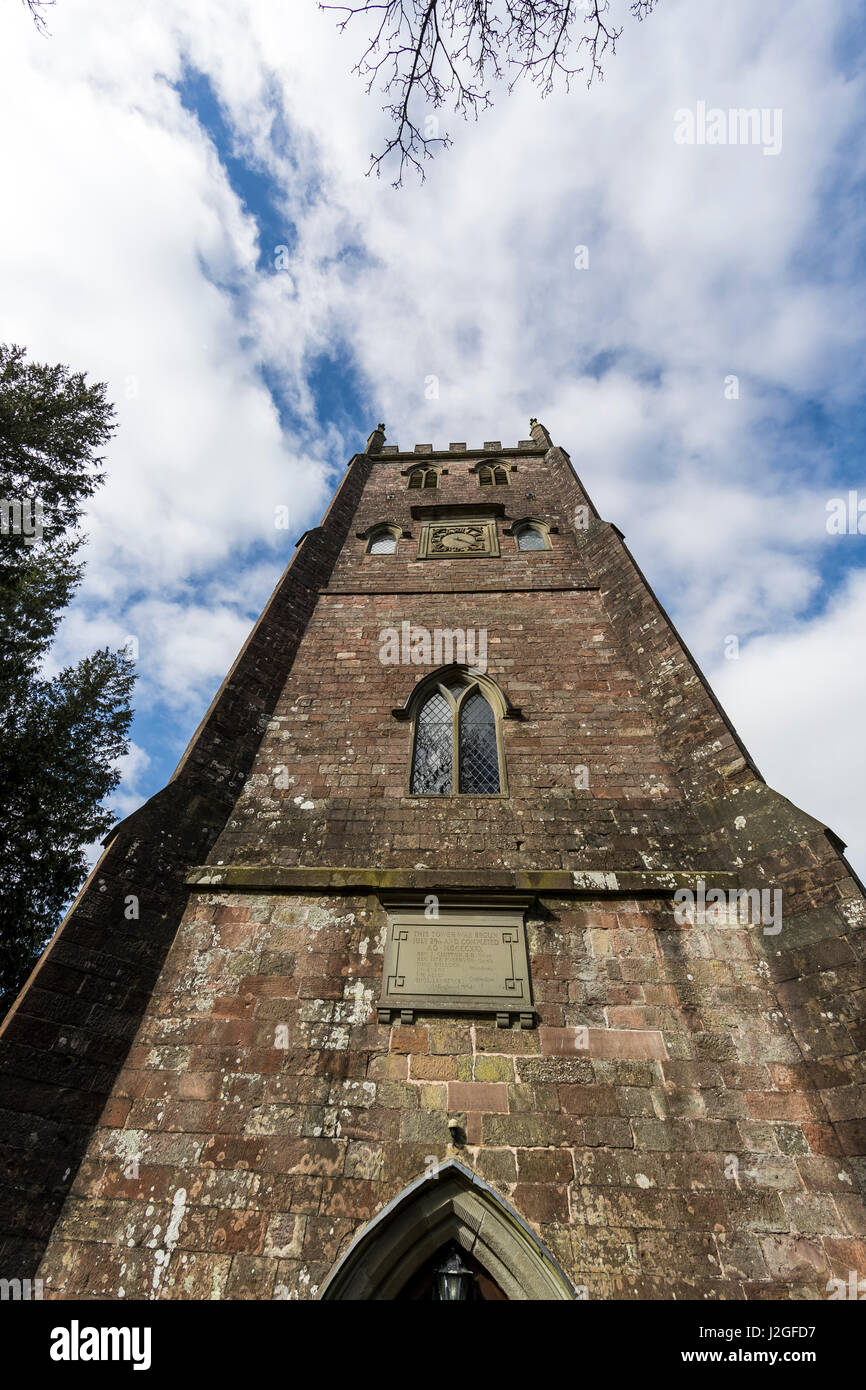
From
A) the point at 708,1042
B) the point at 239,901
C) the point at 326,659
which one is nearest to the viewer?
the point at 708,1042

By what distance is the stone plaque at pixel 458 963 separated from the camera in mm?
5027

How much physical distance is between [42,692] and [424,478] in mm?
9949

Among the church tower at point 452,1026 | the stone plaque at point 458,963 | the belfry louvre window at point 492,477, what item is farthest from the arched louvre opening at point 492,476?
the stone plaque at point 458,963

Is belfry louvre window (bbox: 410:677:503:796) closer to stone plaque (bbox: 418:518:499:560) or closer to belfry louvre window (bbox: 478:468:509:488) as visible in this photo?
stone plaque (bbox: 418:518:499:560)

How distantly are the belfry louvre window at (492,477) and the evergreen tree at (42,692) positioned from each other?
8855 millimetres

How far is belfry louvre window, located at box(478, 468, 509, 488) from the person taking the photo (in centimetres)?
1520

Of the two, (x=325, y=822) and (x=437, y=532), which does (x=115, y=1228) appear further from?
(x=437, y=532)

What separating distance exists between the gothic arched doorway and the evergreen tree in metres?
8.10

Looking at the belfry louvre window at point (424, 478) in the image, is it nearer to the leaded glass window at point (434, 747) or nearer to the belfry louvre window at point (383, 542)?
the belfry louvre window at point (383, 542)

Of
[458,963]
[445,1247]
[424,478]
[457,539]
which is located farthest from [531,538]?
[445,1247]

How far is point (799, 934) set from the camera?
5059mm

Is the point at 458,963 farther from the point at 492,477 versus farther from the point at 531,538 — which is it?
the point at 492,477

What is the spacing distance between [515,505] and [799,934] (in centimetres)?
1051
